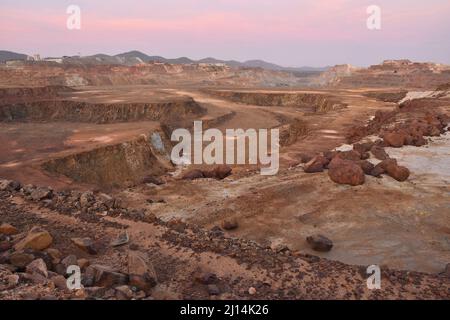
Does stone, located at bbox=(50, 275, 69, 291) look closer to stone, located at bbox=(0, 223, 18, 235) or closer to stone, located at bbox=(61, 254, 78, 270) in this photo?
stone, located at bbox=(61, 254, 78, 270)

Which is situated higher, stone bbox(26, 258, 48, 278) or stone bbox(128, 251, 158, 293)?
stone bbox(26, 258, 48, 278)

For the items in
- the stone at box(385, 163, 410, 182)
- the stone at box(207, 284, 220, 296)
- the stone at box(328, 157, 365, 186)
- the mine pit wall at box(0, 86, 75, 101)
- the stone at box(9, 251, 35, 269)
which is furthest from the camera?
the mine pit wall at box(0, 86, 75, 101)

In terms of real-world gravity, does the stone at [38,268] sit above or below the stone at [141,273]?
above

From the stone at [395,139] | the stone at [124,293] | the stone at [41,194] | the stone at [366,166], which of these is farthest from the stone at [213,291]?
the stone at [395,139]

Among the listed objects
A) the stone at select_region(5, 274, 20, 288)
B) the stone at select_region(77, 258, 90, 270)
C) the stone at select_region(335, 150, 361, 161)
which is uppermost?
the stone at select_region(335, 150, 361, 161)

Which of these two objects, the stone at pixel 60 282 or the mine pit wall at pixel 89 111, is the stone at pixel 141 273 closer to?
the stone at pixel 60 282

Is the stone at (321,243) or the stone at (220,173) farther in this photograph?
the stone at (220,173)

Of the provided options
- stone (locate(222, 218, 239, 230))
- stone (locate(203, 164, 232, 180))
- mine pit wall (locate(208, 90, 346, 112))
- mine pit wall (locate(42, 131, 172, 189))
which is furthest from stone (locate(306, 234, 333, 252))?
mine pit wall (locate(208, 90, 346, 112))
